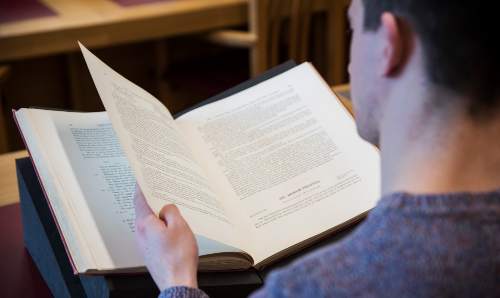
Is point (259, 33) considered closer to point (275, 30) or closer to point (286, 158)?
point (275, 30)

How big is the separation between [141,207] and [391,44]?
0.36 m

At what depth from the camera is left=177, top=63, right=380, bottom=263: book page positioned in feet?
3.05

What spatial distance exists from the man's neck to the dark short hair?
0.05 ft

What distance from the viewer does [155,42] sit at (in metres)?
2.75

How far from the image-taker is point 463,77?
0.58 m

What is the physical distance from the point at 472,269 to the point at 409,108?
0.44 ft

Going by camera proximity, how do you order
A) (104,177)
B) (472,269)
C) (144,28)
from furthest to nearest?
(144,28)
(104,177)
(472,269)

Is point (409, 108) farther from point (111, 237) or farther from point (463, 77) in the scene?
point (111, 237)

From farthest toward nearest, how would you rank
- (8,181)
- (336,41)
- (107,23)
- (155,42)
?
(155,42) → (336,41) → (107,23) → (8,181)

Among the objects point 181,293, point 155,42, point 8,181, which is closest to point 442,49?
point 181,293

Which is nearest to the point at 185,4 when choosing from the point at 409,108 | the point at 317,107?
the point at 317,107

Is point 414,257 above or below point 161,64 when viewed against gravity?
above

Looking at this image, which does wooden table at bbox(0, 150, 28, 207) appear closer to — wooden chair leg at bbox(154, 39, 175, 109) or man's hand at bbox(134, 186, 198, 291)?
man's hand at bbox(134, 186, 198, 291)

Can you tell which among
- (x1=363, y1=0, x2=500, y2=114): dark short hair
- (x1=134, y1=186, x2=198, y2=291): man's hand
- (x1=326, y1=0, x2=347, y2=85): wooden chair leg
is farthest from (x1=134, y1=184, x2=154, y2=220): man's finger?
(x1=326, y1=0, x2=347, y2=85): wooden chair leg
